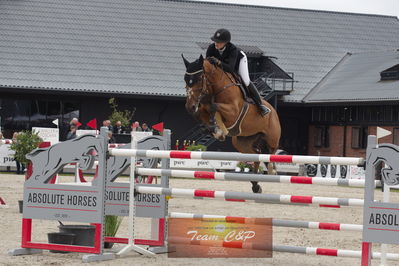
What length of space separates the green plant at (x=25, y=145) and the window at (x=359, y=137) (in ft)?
56.4

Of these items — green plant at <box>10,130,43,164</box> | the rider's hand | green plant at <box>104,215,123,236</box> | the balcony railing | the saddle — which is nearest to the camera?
green plant at <box>104,215,123,236</box>

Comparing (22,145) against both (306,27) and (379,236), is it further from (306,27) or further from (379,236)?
(306,27)

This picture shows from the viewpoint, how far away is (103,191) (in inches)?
326

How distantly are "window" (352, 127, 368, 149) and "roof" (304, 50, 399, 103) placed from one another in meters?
1.48

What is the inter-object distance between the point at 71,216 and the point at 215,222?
143cm

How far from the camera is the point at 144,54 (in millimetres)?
35875

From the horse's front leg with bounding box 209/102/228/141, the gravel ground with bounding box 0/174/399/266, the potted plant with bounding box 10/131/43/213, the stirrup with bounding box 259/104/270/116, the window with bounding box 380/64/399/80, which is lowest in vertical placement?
the gravel ground with bounding box 0/174/399/266

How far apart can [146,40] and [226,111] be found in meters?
27.2

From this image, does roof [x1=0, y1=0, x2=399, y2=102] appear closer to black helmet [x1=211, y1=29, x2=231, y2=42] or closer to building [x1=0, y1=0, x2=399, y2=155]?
building [x1=0, y1=0, x2=399, y2=155]

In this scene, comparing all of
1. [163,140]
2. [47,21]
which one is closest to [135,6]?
[47,21]

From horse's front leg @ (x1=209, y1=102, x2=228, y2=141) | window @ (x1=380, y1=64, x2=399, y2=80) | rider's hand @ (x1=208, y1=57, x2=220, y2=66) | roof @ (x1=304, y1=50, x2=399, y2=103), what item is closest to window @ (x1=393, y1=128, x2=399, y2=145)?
roof @ (x1=304, y1=50, x2=399, y2=103)

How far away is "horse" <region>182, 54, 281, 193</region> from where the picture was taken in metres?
9.44

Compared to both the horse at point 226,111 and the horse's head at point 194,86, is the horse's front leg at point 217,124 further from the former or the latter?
the horse's head at point 194,86

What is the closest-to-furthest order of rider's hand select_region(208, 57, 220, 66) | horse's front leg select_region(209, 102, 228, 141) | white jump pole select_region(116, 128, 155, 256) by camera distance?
1. white jump pole select_region(116, 128, 155, 256)
2. horse's front leg select_region(209, 102, 228, 141)
3. rider's hand select_region(208, 57, 220, 66)
